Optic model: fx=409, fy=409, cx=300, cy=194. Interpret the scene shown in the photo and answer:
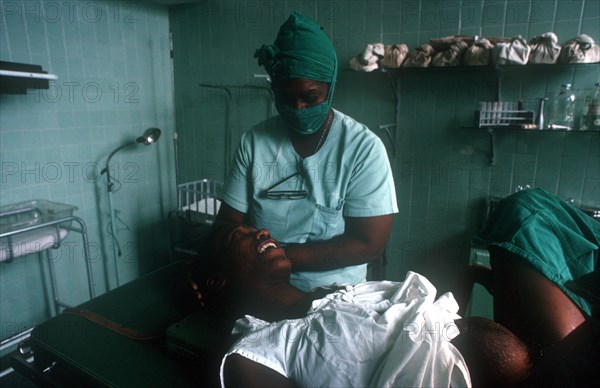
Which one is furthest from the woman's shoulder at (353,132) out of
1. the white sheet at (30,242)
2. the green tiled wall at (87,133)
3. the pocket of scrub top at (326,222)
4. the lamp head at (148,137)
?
the green tiled wall at (87,133)

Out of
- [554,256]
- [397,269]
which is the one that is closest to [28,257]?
[397,269]

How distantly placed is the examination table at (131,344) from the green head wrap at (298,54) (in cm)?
81

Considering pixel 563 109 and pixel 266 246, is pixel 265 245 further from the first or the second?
pixel 563 109

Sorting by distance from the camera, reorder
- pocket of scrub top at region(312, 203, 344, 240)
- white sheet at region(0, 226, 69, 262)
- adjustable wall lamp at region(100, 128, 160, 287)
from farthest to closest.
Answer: adjustable wall lamp at region(100, 128, 160, 287), white sheet at region(0, 226, 69, 262), pocket of scrub top at region(312, 203, 344, 240)

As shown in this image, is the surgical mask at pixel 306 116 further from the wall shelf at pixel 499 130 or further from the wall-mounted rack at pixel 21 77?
the wall-mounted rack at pixel 21 77

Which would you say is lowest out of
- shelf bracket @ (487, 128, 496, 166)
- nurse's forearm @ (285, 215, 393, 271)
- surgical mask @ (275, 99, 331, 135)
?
nurse's forearm @ (285, 215, 393, 271)

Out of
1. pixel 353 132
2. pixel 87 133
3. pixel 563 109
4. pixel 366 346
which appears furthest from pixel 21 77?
pixel 563 109

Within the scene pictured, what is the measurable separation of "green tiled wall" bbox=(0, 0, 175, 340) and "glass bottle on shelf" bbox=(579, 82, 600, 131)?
10.4ft

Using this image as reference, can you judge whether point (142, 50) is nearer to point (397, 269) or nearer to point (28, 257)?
point (28, 257)

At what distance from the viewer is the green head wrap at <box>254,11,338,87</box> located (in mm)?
1347

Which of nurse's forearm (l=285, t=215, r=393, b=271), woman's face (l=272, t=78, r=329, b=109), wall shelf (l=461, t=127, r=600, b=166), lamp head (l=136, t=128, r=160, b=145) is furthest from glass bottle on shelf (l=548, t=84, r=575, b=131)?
lamp head (l=136, t=128, r=160, b=145)

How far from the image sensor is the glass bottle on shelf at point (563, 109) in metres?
2.30

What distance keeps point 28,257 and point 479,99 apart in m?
3.17

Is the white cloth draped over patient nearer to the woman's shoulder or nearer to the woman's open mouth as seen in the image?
the woman's open mouth
